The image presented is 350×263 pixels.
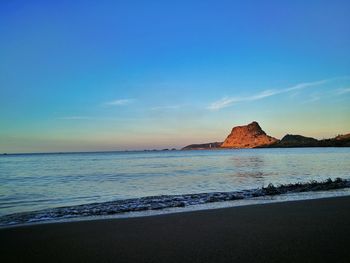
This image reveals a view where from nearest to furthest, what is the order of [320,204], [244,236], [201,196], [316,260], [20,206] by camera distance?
[316,260] → [244,236] → [320,204] → [20,206] → [201,196]

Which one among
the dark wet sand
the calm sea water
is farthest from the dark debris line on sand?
the dark wet sand

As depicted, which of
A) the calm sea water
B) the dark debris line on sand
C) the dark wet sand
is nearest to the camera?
the dark wet sand

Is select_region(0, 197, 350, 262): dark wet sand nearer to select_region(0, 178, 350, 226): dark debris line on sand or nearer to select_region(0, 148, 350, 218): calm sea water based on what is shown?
select_region(0, 178, 350, 226): dark debris line on sand

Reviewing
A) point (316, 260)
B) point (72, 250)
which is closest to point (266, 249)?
point (316, 260)

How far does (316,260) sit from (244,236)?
1955mm

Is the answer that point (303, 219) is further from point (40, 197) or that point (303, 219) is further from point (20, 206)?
point (40, 197)

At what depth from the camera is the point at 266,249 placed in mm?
5746

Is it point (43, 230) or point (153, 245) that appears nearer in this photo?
point (153, 245)

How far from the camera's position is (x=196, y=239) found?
22.2ft

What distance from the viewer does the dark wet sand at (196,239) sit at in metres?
5.55

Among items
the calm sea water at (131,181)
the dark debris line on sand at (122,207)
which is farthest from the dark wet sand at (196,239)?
the calm sea water at (131,181)

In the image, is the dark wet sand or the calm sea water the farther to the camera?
the calm sea water

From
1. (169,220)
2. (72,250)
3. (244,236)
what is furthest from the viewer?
(169,220)

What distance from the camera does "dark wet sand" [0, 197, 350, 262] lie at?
555 centimetres
